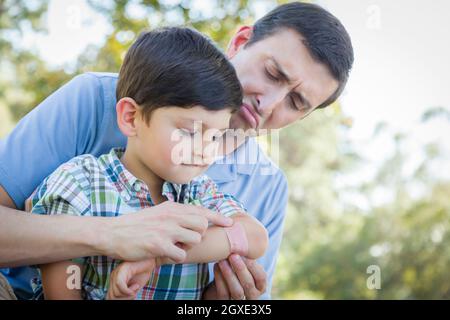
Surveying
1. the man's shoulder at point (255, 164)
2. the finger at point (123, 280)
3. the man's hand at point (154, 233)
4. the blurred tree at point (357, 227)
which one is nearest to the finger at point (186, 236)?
the man's hand at point (154, 233)

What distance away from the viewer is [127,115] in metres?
1.60

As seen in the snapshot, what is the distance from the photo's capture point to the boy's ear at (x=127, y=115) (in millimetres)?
1592

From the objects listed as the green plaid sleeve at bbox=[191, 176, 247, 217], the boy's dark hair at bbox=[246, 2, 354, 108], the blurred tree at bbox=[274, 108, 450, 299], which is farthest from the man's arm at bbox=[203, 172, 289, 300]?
the blurred tree at bbox=[274, 108, 450, 299]

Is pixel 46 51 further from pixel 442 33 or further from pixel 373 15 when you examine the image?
pixel 373 15

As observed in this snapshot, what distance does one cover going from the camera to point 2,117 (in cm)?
910

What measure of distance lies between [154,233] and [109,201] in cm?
21

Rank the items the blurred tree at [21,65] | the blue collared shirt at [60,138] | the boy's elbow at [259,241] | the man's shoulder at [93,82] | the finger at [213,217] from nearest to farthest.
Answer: the finger at [213,217]
the boy's elbow at [259,241]
the blue collared shirt at [60,138]
the man's shoulder at [93,82]
the blurred tree at [21,65]

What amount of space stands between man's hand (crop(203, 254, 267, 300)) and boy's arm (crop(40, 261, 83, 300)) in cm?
Answer: 35

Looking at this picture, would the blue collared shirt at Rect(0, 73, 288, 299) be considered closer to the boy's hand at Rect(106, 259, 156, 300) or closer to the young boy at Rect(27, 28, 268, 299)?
the young boy at Rect(27, 28, 268, 299)

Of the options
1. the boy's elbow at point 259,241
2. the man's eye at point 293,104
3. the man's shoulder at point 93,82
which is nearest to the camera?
the boy's elbow at point 259,241

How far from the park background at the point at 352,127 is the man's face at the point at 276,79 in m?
0.28

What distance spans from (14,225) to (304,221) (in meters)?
7.11

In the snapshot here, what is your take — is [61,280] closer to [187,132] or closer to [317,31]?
[187,132]

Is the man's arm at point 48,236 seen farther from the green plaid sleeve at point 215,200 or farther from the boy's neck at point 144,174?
the green plaid sleeve at point 215,200
